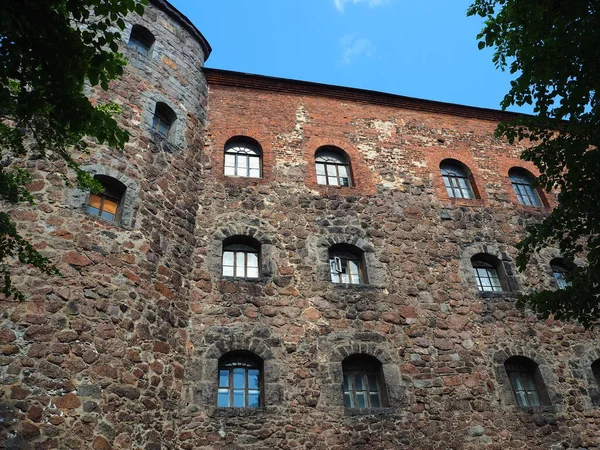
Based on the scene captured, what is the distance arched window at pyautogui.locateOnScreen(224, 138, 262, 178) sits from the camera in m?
12.0

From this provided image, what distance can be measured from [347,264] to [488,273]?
3.74 metres

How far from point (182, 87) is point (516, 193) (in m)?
9.99

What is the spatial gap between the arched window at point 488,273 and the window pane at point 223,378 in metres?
6.34

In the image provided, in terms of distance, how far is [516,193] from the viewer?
45.6 feet

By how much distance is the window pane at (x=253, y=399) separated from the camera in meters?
8.70

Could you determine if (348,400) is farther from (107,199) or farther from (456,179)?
(456,179)

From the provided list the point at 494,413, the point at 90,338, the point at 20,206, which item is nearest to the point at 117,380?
the point at 90,338

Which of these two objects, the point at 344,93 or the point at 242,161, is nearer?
the point at 242,161

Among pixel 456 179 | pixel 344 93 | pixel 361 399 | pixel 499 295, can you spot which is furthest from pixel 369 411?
pixel 344 93

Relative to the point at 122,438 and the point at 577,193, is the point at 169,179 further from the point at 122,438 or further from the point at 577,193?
the point at 577,193

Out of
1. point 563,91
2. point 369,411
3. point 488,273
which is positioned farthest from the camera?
point 488,273

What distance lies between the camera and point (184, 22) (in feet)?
43.4

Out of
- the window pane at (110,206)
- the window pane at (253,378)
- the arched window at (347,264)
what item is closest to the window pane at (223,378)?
the window pane at (253,378)

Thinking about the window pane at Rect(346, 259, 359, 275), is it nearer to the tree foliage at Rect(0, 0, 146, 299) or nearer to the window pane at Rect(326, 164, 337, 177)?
the window pane at Rect(326, 164, 337, 177)
